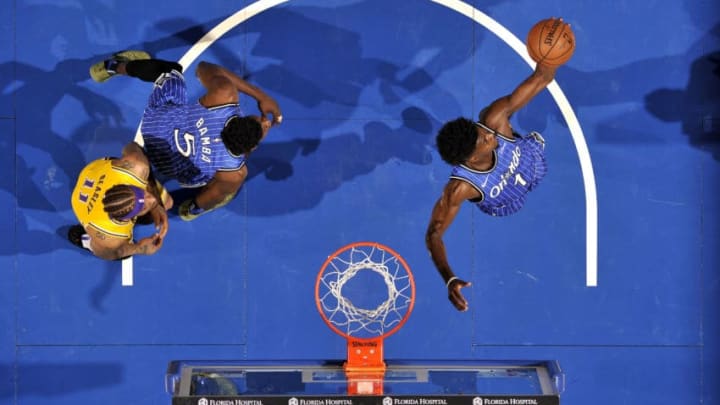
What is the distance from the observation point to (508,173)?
22.2 feet

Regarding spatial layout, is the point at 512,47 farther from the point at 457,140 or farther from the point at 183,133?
the point at 183,133

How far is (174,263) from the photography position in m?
8.16

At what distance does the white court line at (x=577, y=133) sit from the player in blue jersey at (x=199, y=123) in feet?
7.09

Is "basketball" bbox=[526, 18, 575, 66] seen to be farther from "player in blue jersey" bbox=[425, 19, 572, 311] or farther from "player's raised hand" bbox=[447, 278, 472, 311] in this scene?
"player's raised hand" bbox=[447, 278, 472, 311]

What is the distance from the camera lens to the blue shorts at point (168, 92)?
726cm

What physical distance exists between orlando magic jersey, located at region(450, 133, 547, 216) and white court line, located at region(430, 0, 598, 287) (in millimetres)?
1037

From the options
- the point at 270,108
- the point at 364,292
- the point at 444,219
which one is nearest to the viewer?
the point at 444,219

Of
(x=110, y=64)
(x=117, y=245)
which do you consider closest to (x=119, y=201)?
(x=117, y=245)

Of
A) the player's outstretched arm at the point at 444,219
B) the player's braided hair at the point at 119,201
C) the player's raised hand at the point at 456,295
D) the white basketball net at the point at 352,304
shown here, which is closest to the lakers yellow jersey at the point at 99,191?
the player's braided hair at the point at 119,201

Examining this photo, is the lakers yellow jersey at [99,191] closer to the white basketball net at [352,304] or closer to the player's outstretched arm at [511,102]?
the white basketball net at [352,304]

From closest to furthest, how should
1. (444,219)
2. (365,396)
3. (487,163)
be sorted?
(365,396), (487,163), (444,219)

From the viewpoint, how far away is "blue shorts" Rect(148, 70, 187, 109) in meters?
7.26

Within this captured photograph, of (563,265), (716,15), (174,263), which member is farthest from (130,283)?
(716,15)

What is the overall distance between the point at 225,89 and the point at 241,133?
0.53 meters
